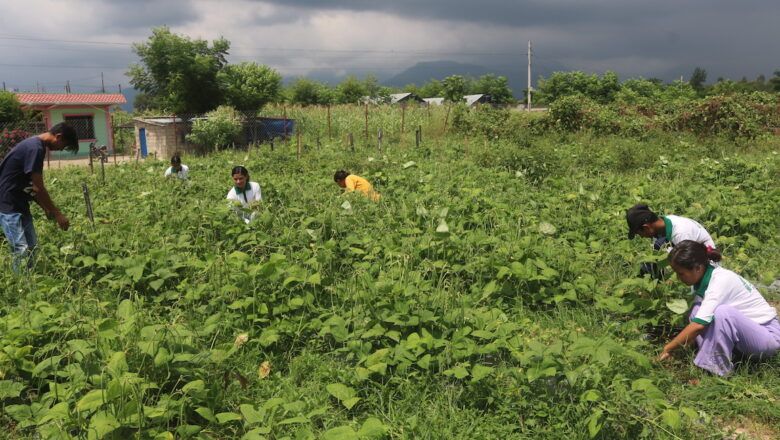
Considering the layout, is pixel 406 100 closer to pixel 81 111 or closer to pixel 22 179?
pixel 81 111

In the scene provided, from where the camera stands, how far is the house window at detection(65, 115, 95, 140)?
26562mm

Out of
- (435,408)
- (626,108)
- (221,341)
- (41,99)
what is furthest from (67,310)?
(41,99)

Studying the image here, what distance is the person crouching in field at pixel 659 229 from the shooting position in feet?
13.3

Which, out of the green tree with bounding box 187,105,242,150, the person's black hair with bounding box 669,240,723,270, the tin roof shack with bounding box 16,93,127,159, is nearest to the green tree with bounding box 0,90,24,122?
the tin roof shack with bounding box 16,93,127,159

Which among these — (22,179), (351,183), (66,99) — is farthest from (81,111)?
(22,179)

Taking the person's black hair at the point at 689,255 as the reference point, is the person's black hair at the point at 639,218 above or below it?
above

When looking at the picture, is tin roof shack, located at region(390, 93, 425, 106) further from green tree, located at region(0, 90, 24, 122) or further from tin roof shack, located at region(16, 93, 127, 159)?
green tree, located at region(0, 90, 24, 122)

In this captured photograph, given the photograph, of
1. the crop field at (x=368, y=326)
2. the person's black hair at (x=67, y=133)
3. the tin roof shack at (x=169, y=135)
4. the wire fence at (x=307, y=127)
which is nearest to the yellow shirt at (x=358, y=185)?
the crop field at (x=368, y=326)

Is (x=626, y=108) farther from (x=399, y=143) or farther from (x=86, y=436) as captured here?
(x=86, y=436)

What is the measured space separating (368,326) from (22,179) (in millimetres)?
3436

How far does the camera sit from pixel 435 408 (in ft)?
9.31

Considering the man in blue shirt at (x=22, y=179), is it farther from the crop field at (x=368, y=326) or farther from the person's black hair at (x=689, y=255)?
the person's black hair at (x=689, y=255)

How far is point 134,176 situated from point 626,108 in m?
16.3

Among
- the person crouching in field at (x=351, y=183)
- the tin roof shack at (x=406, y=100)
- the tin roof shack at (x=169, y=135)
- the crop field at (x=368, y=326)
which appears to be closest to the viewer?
the crop field at (x=368, y=326)
